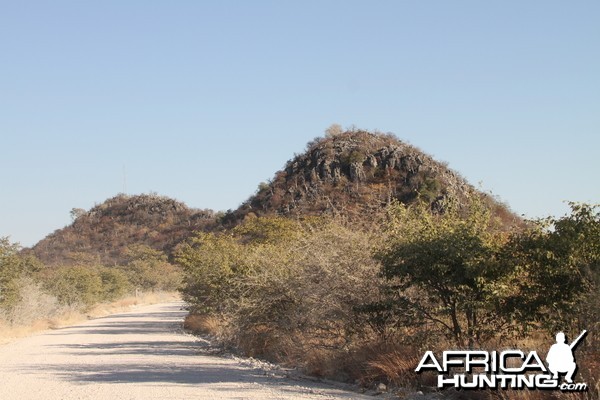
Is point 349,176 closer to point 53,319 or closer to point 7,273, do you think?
point 53,319

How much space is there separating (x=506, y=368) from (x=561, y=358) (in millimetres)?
967

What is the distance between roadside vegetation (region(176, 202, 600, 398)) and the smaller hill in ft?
313

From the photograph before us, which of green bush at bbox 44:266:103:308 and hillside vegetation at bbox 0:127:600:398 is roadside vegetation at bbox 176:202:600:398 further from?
green bush at bbox 44:266:103:308

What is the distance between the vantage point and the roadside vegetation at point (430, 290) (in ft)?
38.5

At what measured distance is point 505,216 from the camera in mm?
40500

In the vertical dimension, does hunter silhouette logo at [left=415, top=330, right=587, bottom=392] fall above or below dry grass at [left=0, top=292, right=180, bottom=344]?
above

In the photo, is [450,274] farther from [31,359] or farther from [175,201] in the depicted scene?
[175,201]

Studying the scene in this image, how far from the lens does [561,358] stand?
404 inches

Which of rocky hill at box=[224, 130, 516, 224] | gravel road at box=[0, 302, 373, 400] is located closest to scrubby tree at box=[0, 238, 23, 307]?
gravel road at box=[0, 302, 373, 400]

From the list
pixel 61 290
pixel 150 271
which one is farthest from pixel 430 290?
pixel 150 271

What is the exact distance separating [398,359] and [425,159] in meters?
55.2

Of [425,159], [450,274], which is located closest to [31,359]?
[450,274]

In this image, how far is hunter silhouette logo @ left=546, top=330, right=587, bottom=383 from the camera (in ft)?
32.9

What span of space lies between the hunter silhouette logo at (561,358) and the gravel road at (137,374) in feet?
12.1
